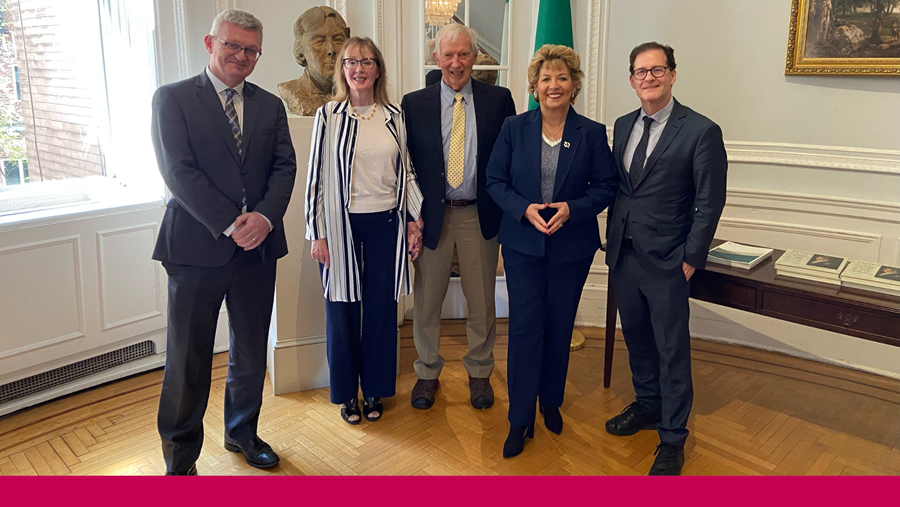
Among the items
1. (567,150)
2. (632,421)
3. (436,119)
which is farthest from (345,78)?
(632,421)

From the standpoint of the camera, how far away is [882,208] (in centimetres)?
352

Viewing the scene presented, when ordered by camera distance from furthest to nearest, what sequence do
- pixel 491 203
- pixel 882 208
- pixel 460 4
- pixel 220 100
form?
pixel 460 4 → pixel 882 208 → pixel 491 203 → pixel 220 100

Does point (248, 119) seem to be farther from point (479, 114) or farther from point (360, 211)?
point (479, 114)

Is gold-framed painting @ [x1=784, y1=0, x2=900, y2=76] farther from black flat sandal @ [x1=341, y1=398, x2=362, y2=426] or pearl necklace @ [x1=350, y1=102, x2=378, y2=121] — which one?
black flat sandal @ [x1=341, y1=398, x2=362, y2=426]

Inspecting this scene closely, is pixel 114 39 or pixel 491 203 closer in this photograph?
pixel 491 203

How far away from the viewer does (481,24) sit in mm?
4062

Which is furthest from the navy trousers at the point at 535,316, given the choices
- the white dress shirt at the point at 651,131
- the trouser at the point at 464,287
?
the white dress shirt at the point at 651,131

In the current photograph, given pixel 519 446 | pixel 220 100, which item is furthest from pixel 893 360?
pixel 220 100

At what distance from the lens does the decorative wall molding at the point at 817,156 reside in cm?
350

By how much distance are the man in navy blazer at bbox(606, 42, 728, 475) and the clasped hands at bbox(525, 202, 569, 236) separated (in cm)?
29

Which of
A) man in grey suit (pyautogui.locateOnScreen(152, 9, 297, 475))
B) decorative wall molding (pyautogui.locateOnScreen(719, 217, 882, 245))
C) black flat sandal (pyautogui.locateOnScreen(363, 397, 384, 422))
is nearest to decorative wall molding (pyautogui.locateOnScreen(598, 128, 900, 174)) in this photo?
decorative wall molding (pyautogui.locateOnScreen(719, 217, 882, 245))

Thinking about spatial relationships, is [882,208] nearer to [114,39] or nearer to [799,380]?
[799,380]

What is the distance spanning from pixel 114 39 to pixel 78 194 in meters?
0.84

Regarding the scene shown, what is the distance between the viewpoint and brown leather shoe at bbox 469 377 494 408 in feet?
10.4
